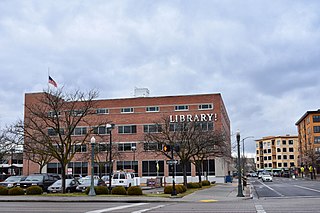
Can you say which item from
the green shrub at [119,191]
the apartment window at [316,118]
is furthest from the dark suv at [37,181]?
the apartment window at [316,118]

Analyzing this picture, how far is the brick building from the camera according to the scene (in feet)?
253

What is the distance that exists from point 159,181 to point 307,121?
309 feet

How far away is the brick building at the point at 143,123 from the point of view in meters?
77.2

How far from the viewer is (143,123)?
79938 mm

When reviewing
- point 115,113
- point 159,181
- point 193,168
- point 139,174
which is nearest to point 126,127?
point 115,113

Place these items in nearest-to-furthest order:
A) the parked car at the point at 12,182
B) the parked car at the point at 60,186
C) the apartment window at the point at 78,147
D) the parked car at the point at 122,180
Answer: the parked car at the point at 60,186 < the apartment window at the point at 78,147 < the parked car at the point at 12,182 < the parked car at the point at 122,180

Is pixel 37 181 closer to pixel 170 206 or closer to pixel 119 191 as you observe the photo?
pixel 119 191

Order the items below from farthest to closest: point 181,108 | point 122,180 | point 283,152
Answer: point 283,152
point 181,108
point 122,180

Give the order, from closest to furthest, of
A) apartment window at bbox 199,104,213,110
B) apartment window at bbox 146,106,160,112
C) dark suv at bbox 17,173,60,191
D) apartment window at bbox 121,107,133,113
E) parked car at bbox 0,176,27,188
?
dark suv at bbox 17,173,60,191 → parked car at bbox 0,176,27,188 → apartment window at bbox 199,104,213,110 → apartment window at bbox 146,106,160,112 → apartment window at bbox 121,107,133,113

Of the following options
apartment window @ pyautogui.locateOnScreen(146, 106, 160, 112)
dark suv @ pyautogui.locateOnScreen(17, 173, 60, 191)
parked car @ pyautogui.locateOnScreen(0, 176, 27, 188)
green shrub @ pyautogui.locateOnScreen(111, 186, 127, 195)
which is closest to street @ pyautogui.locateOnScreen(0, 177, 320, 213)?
green shrub @ pyautogui.locateOnScreen(111, 186, 127, 195)

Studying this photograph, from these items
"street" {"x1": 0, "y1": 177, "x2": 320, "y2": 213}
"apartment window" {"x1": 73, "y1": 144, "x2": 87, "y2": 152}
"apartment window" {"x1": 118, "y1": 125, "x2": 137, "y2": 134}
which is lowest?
"street" {"x1": 0, "y1": 177, "x2": 320, "y2": 213}

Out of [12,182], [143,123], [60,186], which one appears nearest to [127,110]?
[143,123]

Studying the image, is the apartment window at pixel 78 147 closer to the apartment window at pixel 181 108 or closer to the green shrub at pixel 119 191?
the green shrub at pixel 119 191

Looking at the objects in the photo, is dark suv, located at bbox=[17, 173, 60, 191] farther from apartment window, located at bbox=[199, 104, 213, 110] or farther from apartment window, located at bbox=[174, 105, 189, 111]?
apartment window, located at bbox=[199, 104, 213, 110]
